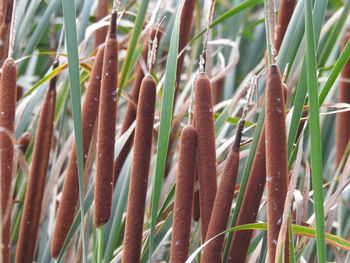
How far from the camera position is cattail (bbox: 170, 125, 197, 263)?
0.95m

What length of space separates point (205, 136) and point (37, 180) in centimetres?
46

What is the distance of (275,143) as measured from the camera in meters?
0.81

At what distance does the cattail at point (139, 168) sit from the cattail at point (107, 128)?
0.14 ft

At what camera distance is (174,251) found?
3.16 ft

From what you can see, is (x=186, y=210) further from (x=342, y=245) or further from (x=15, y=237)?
(x=15, y=237)

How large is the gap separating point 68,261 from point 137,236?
322 mm

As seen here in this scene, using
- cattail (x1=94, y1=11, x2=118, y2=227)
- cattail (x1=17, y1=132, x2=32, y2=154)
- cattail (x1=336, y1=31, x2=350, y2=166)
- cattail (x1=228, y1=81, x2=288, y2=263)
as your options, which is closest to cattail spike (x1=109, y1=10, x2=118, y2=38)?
cattail (x1=94, y1=11, x2=118, y2=227)

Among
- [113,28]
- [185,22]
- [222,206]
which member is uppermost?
[185,22]

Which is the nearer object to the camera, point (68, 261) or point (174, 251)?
point (174, 251)

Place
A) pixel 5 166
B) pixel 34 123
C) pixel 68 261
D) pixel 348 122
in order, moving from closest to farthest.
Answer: pixel 5 166 < pixel 68 261 < pixel 348 122 < pixel 34 123

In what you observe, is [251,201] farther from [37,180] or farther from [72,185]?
[37,180]

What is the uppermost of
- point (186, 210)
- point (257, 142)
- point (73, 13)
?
point (73, 13)

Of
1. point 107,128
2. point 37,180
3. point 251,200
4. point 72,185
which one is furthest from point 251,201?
point 37,180

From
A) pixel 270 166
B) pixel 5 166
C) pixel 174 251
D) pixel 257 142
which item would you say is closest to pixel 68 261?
pixel 5 166
